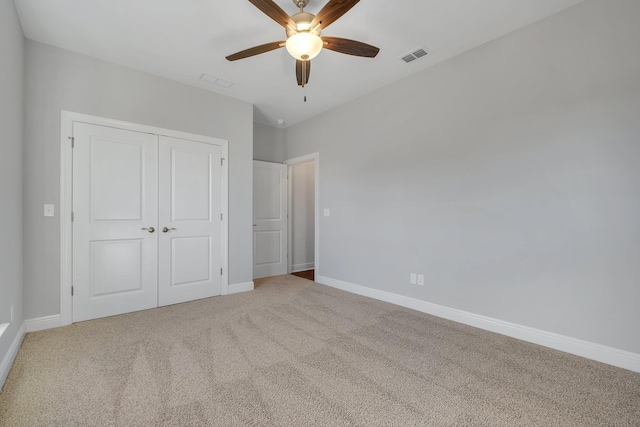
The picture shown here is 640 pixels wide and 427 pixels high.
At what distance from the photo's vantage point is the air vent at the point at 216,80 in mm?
3377

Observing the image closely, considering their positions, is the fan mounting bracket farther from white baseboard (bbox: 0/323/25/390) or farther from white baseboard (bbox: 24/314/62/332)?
white baseboard (bbox: 24/314/62/332)

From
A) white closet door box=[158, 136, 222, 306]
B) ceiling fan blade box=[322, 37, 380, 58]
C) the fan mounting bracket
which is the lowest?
white closet door box=[158, 136, 222, 306]

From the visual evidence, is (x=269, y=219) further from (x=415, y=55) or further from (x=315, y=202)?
(x=415, y=55)

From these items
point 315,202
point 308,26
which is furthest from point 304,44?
point 315,202

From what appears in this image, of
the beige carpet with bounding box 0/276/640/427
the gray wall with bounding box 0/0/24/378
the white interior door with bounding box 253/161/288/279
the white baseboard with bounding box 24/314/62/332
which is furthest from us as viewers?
the white interior door with bounding box 253/161/288/279

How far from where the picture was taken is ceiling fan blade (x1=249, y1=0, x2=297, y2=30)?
177 cm

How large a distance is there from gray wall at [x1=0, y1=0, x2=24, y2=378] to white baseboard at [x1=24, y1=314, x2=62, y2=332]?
0.13 meters

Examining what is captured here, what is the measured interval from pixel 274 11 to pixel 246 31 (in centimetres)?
85

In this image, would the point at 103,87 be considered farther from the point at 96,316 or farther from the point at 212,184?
the point at 96,316

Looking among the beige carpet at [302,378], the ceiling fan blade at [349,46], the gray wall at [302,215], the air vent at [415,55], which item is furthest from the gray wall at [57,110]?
the air vent at [415,55]

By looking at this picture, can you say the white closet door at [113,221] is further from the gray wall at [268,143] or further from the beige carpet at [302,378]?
the gray wall at [268,143]

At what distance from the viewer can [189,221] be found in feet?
11.9

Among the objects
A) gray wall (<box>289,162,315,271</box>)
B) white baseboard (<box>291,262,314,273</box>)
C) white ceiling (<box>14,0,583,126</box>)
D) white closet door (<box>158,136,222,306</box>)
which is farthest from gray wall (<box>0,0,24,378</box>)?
white baseboard (<box>291,262,314,273</box>)

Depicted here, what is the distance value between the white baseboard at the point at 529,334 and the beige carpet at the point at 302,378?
88mm
